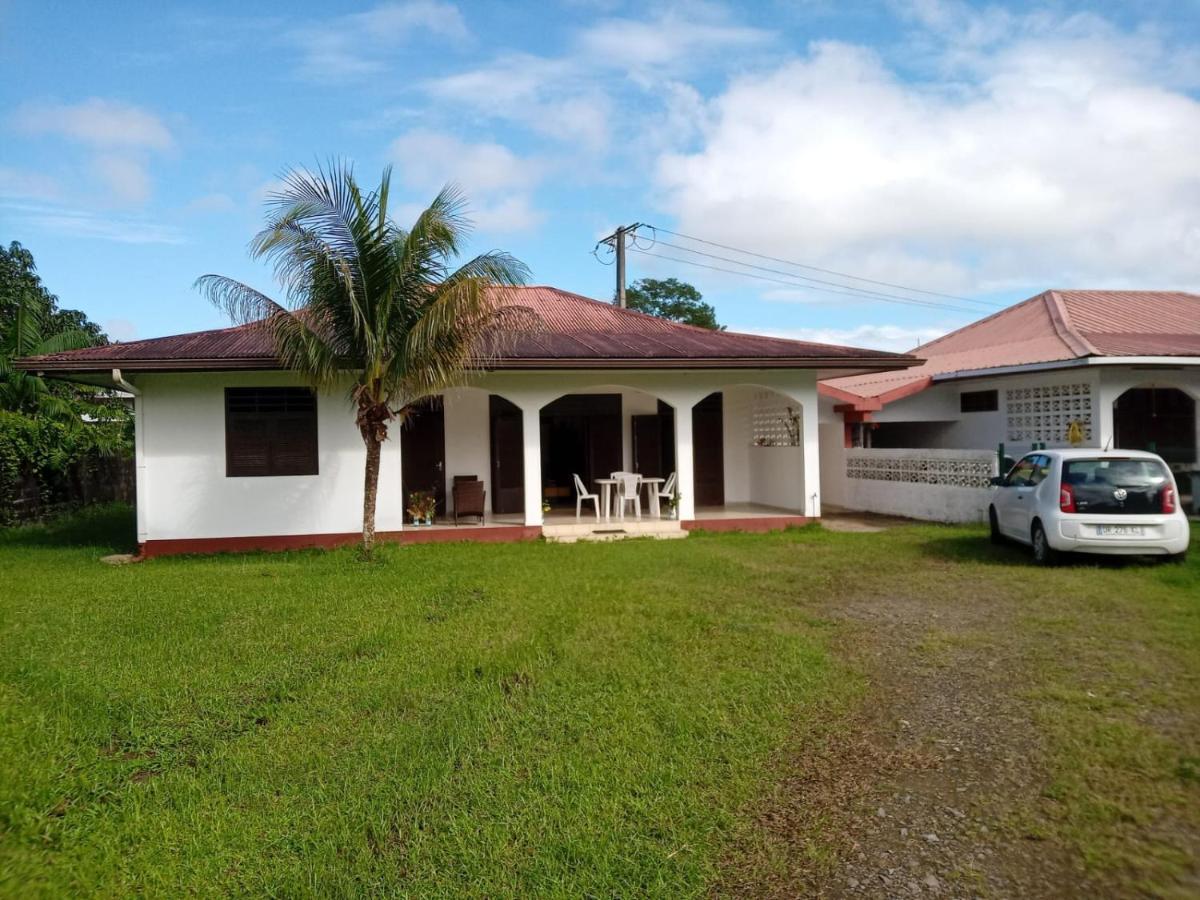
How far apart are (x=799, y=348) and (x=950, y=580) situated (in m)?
6.08

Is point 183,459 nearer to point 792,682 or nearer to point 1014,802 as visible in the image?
point 792,682

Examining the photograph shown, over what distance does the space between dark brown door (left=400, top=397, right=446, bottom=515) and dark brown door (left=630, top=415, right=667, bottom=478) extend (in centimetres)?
386

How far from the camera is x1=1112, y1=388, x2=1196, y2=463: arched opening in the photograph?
18516 millimetres

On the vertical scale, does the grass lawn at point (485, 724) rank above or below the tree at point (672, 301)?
below

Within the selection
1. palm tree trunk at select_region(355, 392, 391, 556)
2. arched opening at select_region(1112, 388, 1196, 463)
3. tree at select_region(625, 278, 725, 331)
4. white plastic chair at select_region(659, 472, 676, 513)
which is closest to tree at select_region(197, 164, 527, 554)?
palm tree trunk at select_region(355, 392, 391, 556)

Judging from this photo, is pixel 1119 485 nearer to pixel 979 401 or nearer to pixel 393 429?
pixel 979 401

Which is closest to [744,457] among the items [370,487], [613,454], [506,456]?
[613,454]

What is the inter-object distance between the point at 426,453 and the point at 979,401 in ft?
39.7

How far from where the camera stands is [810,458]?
1520 centimetres

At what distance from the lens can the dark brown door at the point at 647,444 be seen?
17.4 metres

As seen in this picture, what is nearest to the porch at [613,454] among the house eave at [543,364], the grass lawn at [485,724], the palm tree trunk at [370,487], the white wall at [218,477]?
the house eave at [543,364]

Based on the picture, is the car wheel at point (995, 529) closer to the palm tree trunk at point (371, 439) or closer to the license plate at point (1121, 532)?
the license plate at point (1121, 532)

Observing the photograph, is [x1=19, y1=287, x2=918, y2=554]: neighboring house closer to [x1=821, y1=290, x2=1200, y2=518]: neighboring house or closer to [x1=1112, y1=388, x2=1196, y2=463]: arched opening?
[x1=821, y1=290, x2=1200, y2=518]: neighboring house

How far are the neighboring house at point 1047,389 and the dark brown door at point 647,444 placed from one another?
3983mm
